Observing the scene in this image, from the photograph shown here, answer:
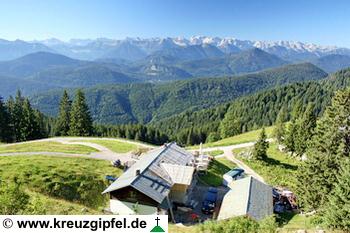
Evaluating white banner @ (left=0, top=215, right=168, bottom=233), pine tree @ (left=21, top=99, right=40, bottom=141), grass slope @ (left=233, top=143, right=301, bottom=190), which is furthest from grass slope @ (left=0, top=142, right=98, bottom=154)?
white banner @ (left=0, top=215, right=168, bottom=233)

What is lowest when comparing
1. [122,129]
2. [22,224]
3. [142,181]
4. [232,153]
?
[122,129]

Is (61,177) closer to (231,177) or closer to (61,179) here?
(61,179)

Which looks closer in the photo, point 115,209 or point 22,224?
point 22,224

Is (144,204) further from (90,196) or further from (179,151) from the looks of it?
(179,151)

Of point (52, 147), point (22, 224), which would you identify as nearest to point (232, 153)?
point (52, 147)

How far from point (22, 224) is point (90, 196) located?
27652 millimetres

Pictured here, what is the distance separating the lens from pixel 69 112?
4205 inches

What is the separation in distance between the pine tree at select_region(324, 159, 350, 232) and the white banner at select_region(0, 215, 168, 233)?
13415mm

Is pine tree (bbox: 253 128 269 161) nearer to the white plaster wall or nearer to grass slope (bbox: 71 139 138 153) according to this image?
grass slope (bbox: 71 139 138 153)

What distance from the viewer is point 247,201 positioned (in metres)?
40.9

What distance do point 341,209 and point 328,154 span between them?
15.1m

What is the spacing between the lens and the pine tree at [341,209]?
79.9 ft

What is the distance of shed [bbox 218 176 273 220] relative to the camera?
128 feet

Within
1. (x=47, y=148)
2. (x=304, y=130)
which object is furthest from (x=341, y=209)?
(x=47, y=148)
